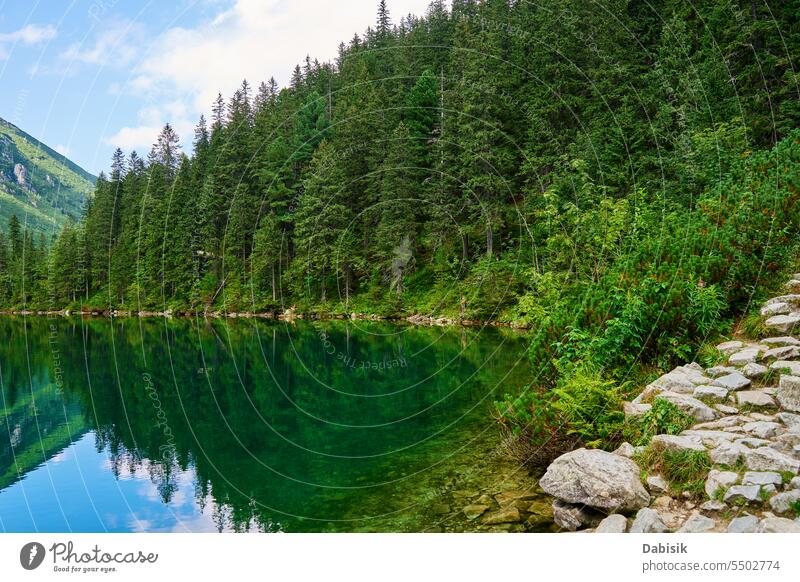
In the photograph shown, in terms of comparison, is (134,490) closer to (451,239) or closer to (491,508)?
(491,508)

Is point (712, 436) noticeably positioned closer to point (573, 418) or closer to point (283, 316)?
point (573, 418)

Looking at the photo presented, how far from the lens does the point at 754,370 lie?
6465 mm

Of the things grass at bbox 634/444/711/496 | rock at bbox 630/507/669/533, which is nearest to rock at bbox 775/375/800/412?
grass at bbox 634/444/711/496

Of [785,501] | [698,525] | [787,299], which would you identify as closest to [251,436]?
[698,525]

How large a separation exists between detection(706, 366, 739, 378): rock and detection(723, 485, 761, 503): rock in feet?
8.64

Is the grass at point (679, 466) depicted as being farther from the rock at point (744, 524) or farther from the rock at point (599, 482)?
the rock at point (744, 524)

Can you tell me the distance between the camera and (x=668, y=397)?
6.54 m

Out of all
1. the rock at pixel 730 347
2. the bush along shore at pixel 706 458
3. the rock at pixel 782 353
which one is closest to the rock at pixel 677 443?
the bush along shore at pixel 706 458

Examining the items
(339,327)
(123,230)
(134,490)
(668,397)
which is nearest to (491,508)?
(668,397)

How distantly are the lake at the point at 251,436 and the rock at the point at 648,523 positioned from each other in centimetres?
299

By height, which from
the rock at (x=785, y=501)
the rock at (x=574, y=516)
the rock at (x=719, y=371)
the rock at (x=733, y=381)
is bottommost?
the rock at (x=574, y=516)

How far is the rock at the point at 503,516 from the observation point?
687 cm
